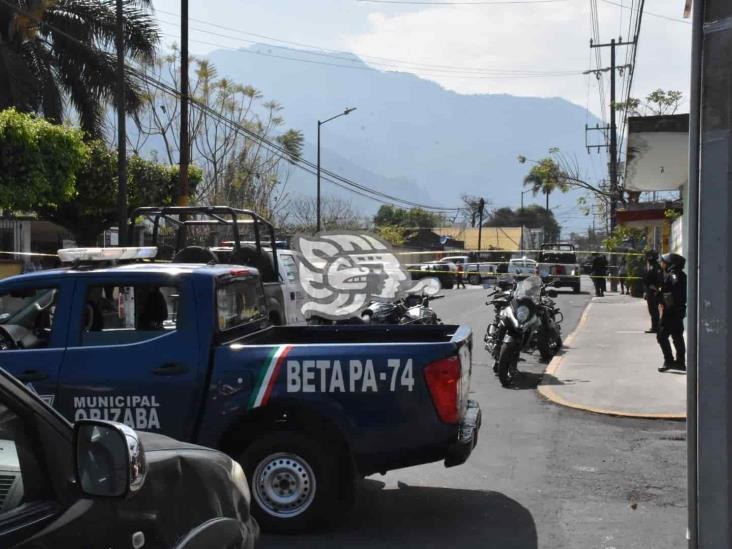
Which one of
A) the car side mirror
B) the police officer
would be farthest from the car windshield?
the car side mirror

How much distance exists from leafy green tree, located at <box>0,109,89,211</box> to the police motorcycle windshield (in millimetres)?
10130

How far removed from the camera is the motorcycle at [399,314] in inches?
530

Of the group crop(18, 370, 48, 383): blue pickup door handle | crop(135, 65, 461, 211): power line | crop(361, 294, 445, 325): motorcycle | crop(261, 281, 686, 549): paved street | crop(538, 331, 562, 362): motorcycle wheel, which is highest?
crop(135, 65, 461, 211): power line

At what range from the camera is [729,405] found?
3992 mm

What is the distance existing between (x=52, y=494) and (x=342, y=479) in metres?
3.18

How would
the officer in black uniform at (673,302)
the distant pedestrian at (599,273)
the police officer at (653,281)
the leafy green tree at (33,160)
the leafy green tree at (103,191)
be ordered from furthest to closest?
the distant pedestrian at (599,273), the leafy green tree at (103,191), the leafy green tree at (33,160), the police officer at (653,281), the officer in black uniform at (673,302)

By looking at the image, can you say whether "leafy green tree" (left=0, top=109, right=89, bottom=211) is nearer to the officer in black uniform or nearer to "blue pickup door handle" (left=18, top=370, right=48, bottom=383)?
the officer in black uniform

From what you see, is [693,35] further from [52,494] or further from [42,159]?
[42,159]

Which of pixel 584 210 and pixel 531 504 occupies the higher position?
pixel 584 210

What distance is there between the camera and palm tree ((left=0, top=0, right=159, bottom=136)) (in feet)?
76.9

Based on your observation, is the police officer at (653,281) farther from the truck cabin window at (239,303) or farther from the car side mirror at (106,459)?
the car side mirror at (106,459)

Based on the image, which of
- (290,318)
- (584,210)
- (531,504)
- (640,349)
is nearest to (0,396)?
(531,504)

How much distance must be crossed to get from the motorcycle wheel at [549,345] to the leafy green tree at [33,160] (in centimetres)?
1035

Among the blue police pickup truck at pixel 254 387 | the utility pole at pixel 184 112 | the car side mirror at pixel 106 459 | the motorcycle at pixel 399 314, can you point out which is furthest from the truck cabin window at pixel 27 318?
the utility pole at pixel 184 112
